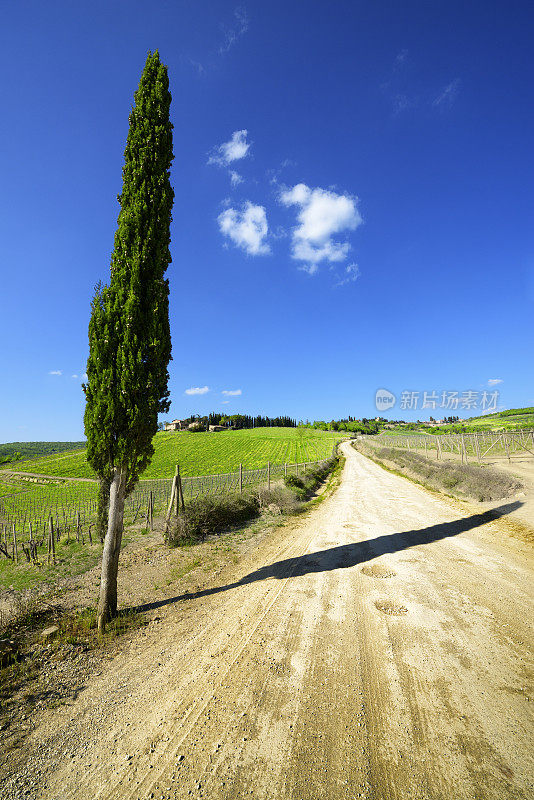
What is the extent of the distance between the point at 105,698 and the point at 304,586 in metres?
4.23

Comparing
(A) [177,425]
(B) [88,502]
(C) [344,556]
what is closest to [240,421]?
(A) [177,425]

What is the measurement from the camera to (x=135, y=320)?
21.8 ft

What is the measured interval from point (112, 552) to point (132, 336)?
14.9 ft

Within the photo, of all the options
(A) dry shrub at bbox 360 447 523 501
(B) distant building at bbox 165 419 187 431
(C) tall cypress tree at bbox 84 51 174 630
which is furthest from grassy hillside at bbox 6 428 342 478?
(C) tall cypress tree at bbox 84 51 174 630

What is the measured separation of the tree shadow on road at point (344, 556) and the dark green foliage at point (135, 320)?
10.8 feet

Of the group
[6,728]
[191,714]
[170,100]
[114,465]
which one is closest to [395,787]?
[191,714]

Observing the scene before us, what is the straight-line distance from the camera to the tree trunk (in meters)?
6.08

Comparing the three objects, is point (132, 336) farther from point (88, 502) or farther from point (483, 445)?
point (483, 445)

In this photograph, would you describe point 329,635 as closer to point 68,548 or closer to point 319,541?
point 319,541

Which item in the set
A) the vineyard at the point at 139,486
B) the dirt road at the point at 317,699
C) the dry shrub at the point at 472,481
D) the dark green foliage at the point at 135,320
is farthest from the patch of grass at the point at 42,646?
the dry shrub at the point at 472,481

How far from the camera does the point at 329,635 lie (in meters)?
5.14

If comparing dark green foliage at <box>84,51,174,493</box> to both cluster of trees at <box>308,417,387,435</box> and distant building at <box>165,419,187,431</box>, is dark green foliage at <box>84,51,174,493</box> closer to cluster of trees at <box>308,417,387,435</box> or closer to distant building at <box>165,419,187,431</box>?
distant building at <box>165,419,187,431</box>

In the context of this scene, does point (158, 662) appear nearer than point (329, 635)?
Yes

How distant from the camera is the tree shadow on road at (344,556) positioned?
24.4 feet
